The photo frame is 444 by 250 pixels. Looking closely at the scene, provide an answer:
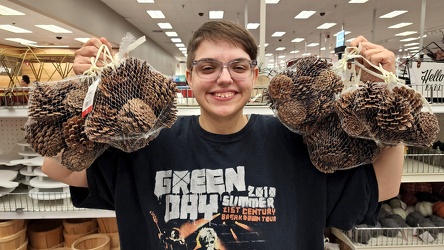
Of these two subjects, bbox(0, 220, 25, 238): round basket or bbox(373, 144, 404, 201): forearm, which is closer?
bbox(373, 144, 404, 201): forearm

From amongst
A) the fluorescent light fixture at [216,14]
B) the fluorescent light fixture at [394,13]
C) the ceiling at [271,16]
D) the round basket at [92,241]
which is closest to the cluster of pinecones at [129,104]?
the round basket at [92,241]

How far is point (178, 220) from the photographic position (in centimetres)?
79

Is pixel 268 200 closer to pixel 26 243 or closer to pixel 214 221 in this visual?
pixel 214 221

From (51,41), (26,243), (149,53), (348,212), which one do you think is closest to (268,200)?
(348,212)

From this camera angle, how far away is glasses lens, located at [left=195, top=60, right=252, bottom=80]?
75 cm

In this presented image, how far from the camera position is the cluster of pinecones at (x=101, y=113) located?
57cm

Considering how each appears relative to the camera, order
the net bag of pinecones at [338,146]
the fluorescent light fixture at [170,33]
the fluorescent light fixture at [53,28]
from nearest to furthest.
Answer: the net bag of pinecones at [338,146], the fluorescent light fixture at [53,28], the fluorescent light fixture at [170,33]

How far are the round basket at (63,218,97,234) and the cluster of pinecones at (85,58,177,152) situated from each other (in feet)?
4.70

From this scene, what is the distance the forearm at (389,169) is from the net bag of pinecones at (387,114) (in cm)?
14

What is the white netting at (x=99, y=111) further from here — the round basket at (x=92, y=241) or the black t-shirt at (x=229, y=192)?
the round basket at (x=92, y=241)

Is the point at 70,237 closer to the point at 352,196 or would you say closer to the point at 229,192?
the point at 229,192

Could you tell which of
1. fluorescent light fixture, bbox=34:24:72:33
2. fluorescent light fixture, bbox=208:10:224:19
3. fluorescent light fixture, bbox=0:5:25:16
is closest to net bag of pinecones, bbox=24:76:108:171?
fluorescent light fixture, bbox=0:5:25:16

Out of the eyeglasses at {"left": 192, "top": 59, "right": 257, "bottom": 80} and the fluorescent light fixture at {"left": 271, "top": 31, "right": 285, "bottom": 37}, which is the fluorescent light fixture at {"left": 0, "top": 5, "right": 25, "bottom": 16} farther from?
the fluorescent light fixture at {"left": 271, "top": 31, "right": 285, "bottom": 37}

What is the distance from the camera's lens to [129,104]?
1.88ft
